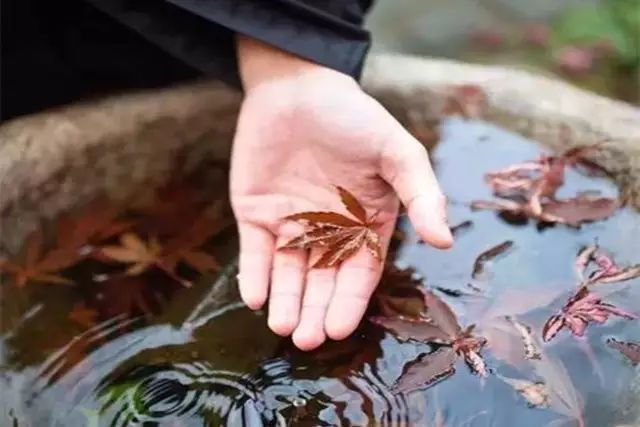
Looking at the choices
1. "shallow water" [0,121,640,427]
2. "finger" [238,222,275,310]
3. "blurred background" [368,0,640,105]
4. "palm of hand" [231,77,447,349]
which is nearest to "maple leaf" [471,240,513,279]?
"shallow water" [0,121,640,427]

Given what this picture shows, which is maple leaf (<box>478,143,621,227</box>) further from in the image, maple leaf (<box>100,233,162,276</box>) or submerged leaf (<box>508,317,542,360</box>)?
maple leaf (<box>100,233,162,276</box>)

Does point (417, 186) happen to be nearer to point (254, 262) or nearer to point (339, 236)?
point (339, 236)

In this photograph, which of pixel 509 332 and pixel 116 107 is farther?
pixel 116 107

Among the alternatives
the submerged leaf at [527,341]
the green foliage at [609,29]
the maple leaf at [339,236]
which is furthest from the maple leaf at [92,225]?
the green foliage at [609,29]

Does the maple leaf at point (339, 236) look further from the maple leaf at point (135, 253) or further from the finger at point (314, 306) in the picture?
the maple leaf at point (135, 253)

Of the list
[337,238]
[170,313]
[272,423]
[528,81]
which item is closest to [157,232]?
[170,313]

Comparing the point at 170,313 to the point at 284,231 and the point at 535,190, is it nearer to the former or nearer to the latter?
the point at 284,231
